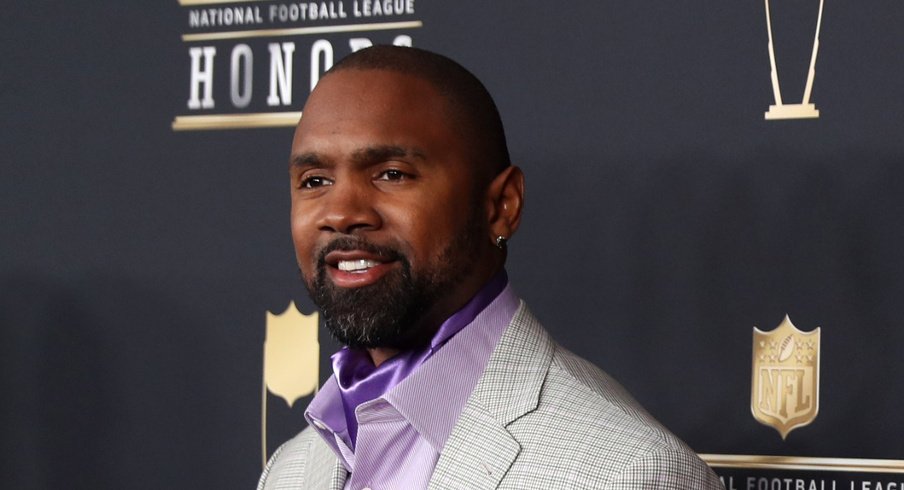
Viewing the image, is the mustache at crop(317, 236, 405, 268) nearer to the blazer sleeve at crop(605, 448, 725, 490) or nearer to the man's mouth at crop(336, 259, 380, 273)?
the man's mouth at crop(336, 259, 380, 273)

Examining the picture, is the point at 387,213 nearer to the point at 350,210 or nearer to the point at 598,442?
the point at 350,210

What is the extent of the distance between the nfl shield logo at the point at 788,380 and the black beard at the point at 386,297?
0.63 m

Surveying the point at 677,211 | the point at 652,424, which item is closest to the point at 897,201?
the point at 677,211

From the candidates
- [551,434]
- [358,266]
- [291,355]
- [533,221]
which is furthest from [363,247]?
[291,355]

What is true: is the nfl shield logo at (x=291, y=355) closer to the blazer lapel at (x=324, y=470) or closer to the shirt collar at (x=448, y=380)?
the blazer lapel at (x=324, y=470)

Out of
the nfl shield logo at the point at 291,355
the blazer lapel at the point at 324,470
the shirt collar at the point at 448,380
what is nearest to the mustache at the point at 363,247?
the shirt collar at the point at 448,380

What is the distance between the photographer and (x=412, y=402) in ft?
4.41

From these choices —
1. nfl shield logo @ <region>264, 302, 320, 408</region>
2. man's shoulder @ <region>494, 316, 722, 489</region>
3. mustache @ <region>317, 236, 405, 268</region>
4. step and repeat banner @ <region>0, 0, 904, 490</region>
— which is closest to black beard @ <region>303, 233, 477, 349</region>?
mustache @ <region>317, 236, 405, 268</region>

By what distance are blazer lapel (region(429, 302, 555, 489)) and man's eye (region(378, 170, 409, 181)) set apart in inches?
7.5

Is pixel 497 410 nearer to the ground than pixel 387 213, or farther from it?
nearer to the ground

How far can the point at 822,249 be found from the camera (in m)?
1.86

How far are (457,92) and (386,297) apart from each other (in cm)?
23

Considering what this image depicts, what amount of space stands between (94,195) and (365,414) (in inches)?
44.8

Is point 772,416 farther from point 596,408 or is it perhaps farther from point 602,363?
point 596,408
